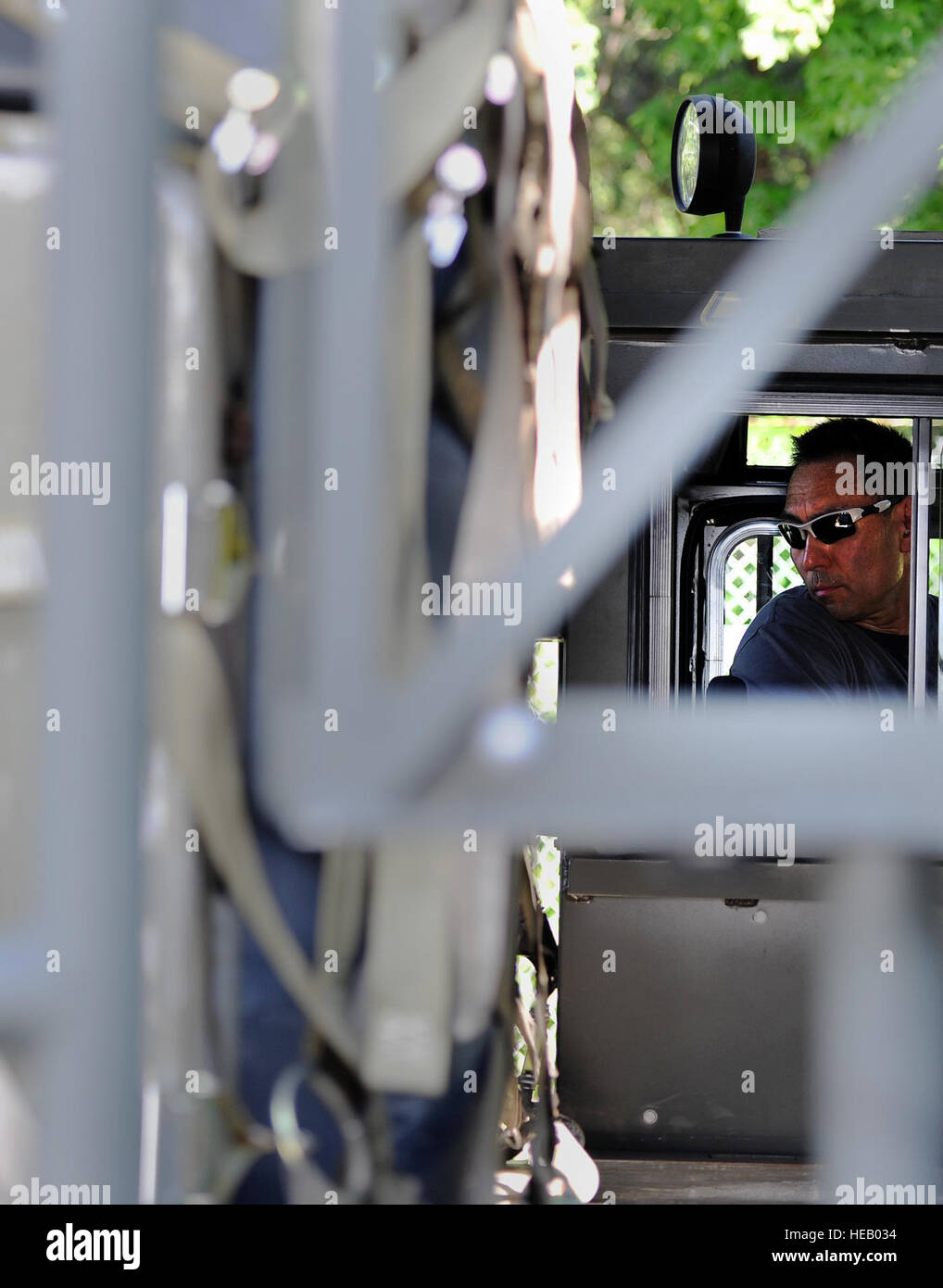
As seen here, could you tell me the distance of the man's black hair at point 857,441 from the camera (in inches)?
168

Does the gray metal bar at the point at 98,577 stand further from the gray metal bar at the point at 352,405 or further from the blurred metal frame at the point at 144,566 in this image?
the gray metal bar at the point at 352,405

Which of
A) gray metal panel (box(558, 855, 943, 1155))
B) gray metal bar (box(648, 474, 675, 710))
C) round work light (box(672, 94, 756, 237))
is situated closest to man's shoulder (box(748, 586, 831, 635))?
gray metal bar (box(648, 474, 675, 710))

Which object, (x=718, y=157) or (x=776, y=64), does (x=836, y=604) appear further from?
(x=776, y=64)

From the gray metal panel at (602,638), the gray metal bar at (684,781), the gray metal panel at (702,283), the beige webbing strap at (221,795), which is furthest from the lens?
the gray metal panel at (602,638)

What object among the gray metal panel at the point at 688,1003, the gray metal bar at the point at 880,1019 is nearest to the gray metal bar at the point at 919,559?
the gray metal panel at the point at 688,1003

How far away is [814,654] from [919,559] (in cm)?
49

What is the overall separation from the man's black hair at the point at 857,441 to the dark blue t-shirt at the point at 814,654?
0.48m

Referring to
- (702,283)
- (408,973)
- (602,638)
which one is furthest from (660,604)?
(408,973)

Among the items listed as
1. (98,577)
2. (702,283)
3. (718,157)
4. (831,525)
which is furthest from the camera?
(831,525)

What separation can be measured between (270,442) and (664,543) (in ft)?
9.36

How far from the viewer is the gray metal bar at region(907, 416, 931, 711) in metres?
4.18

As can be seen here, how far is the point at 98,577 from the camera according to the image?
1355mm

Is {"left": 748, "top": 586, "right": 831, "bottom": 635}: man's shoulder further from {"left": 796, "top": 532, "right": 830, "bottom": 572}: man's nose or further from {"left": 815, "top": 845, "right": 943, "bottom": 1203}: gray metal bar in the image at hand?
{"left": 815, "top": 845, "right": 943, "bottom": 1203}: gray metal bar

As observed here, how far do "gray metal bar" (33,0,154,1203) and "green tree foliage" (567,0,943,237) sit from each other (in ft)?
23.5
